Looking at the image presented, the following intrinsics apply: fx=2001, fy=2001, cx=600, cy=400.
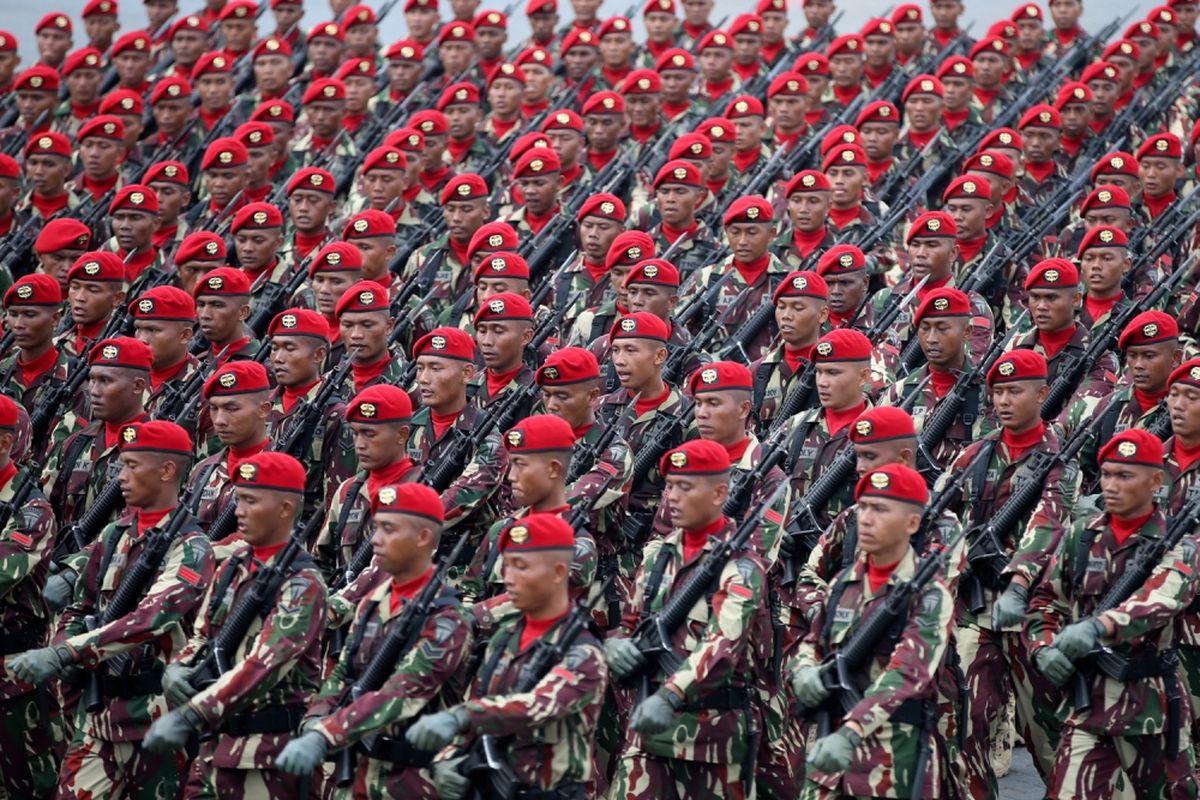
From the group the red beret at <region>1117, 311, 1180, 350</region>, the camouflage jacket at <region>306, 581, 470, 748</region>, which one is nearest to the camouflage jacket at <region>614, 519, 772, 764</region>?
the camouflage jacket at <region>306, 581, 470, 748</region>

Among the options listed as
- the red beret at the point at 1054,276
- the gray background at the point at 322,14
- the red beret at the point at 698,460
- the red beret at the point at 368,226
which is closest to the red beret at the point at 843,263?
the red beret at the point at 1054,276

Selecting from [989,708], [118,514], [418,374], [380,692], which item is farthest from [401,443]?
[989,708]

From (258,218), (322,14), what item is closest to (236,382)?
(258,218)

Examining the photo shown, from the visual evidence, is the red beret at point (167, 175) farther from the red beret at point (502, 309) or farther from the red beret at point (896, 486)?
the red beret at point (896, 486)

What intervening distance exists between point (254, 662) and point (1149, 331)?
5.48 metres

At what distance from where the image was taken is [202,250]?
566 inches

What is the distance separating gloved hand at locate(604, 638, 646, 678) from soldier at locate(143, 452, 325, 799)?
122 centimetres

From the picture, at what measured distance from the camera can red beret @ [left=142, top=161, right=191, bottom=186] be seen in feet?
54.0

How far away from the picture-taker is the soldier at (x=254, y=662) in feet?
26.6

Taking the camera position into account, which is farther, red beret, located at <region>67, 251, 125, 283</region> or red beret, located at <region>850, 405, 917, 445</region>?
red beret, located at <region>67, 251, 125, 283</region>

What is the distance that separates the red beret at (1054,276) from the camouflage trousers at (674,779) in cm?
447

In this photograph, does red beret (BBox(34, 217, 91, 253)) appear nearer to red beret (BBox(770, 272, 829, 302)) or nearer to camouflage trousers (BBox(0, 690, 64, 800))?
camouflage trousers (BBox(0, 690, 64, 800))

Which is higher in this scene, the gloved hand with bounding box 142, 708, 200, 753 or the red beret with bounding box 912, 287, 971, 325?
the gloved hand with bounding box 142, 708, 200, 753

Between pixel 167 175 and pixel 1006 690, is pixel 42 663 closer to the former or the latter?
pixel 1006 690
